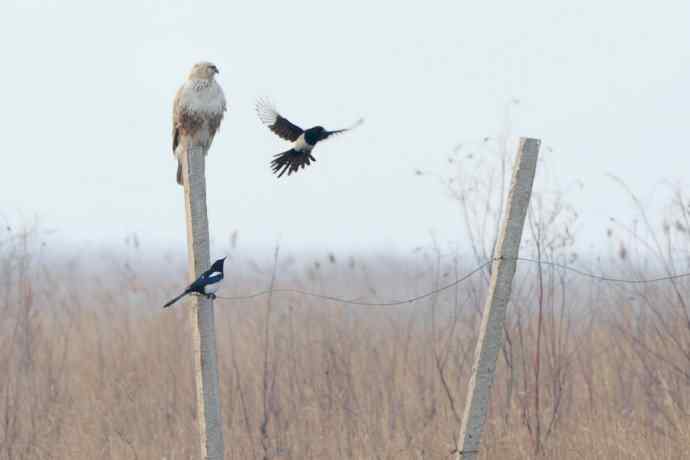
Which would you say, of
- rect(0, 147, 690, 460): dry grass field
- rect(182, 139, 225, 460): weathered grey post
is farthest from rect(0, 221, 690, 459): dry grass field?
rect(182, 139, 225, 460): weathered grey post

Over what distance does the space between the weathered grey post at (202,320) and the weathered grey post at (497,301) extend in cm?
114

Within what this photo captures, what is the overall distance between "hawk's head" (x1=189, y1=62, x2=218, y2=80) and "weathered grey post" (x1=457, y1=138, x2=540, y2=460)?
2.10 m

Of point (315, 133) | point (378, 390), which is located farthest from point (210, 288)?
point (378, 390)

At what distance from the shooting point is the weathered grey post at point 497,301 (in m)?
4.32

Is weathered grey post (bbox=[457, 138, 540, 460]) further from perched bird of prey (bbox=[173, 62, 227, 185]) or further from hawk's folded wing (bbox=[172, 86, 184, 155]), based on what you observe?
hawk's folded wing (bbox=[172, 86, 184, 155])

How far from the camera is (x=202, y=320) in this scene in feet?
14.5

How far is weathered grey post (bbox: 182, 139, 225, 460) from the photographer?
441cm

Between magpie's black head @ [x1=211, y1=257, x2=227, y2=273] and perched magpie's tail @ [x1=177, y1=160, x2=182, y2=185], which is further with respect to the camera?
perched magpie's tail @ [x1=177, y1=160, x2=182, y2=185]

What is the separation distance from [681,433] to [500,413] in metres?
1.35

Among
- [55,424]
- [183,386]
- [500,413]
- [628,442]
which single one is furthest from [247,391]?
[628,442]

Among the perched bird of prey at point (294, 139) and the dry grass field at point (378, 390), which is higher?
the perched bird of prey at point (294, 139)

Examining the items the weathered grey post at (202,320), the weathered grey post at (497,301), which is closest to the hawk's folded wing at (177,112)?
the weathered grey post at (202,320)

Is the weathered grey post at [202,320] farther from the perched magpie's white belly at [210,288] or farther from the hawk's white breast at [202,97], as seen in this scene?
the hawk's white breast at [202,97]

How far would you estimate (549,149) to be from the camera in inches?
232
